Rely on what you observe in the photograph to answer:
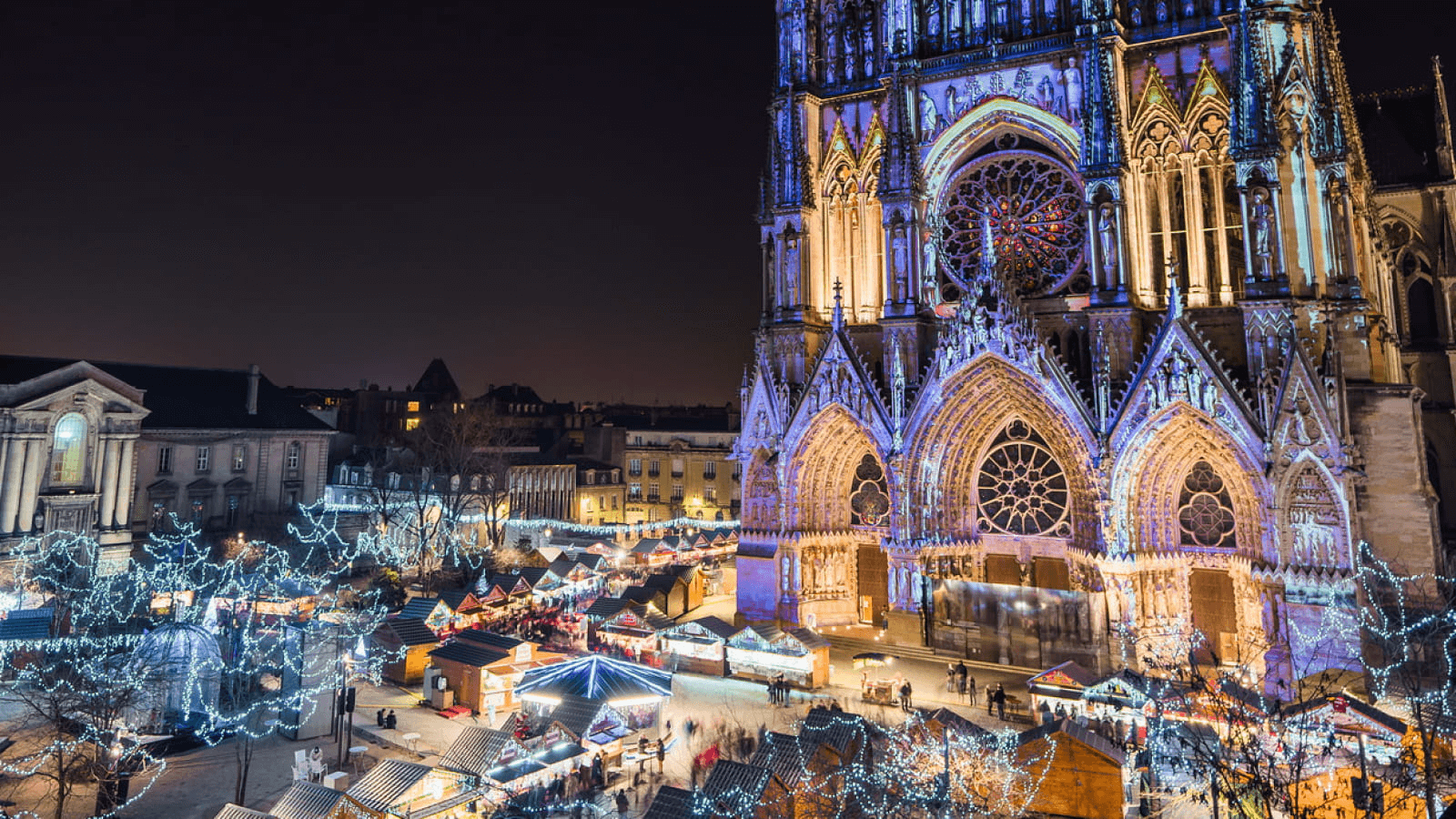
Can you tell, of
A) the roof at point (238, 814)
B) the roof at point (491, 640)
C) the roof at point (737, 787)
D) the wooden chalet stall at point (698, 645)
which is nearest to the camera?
the roof at point (238, 814)

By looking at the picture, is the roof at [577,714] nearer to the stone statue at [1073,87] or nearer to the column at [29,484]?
the stone statue at [1073,87]

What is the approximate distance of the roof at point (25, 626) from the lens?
2184 cm

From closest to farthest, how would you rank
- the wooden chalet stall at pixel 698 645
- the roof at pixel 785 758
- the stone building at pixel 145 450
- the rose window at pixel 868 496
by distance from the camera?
1. the roof at pixel 785 758
2. the wooden chalet stall at pixel 698 645
3. the rose window at pixel 868 496
4. the stone building at pixel 145 450

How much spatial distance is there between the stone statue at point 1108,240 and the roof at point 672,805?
2123 centimetres

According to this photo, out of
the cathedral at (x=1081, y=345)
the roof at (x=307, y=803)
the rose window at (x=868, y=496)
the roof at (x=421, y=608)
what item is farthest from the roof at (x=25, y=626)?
the rose window at (x=868, y=496)

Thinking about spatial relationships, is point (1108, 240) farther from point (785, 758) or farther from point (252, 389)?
point (252, 389)

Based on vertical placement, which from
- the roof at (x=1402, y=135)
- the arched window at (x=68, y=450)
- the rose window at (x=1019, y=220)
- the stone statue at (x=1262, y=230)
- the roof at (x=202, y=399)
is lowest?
the arched window at (x=68, y=450)

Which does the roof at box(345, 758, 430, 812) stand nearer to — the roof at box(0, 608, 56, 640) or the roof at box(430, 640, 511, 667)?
the roof at box(430, 640, 511, 667)

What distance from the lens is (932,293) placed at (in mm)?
29266

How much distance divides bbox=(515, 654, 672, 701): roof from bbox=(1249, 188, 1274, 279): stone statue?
68.2 feet

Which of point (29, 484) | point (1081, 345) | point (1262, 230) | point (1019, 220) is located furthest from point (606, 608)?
point (29, 484)

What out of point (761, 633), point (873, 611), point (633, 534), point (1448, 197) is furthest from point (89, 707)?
point (1448, 197)

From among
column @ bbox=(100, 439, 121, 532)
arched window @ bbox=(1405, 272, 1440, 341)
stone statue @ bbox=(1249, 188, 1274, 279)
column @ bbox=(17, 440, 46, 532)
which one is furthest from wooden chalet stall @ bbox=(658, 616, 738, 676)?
arched window @ bbox=(1405, 272, 1440, 341)

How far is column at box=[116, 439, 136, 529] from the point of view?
40.4 meters
